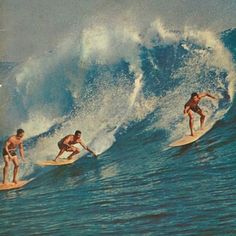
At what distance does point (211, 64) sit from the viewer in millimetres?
7793

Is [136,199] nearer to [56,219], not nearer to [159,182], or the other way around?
[159,182]

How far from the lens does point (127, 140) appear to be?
6.23 m

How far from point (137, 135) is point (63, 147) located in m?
0.94

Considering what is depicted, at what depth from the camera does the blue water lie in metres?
3.64

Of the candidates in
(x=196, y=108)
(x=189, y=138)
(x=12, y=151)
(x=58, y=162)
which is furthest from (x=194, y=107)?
(x=12, y=151)

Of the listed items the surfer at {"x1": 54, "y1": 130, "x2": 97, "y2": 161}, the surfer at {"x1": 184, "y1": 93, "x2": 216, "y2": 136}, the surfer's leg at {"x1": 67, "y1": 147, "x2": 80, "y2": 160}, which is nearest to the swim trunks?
the surfer at {"x1": 184, "y1": 93, "x2": 216, "y2": 136}

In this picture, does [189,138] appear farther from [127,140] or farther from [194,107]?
[127,140]

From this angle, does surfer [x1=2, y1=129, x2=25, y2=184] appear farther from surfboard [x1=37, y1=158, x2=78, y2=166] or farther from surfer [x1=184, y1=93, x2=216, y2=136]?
surfer [x1=184, y1=93, x2=216, y2=136]

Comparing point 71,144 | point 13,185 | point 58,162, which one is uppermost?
point 71,144

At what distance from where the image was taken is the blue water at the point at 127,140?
143 inches

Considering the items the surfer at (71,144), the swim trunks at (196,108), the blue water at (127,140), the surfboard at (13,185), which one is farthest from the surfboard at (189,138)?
the surfboard at (13,185)

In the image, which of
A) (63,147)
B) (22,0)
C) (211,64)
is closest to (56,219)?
(63,147)

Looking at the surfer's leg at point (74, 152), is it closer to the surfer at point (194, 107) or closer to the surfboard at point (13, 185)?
the surfboard at point (13, 185)

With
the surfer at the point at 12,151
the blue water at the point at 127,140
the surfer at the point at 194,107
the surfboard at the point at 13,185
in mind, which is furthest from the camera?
the surfer at the point at 194,107
